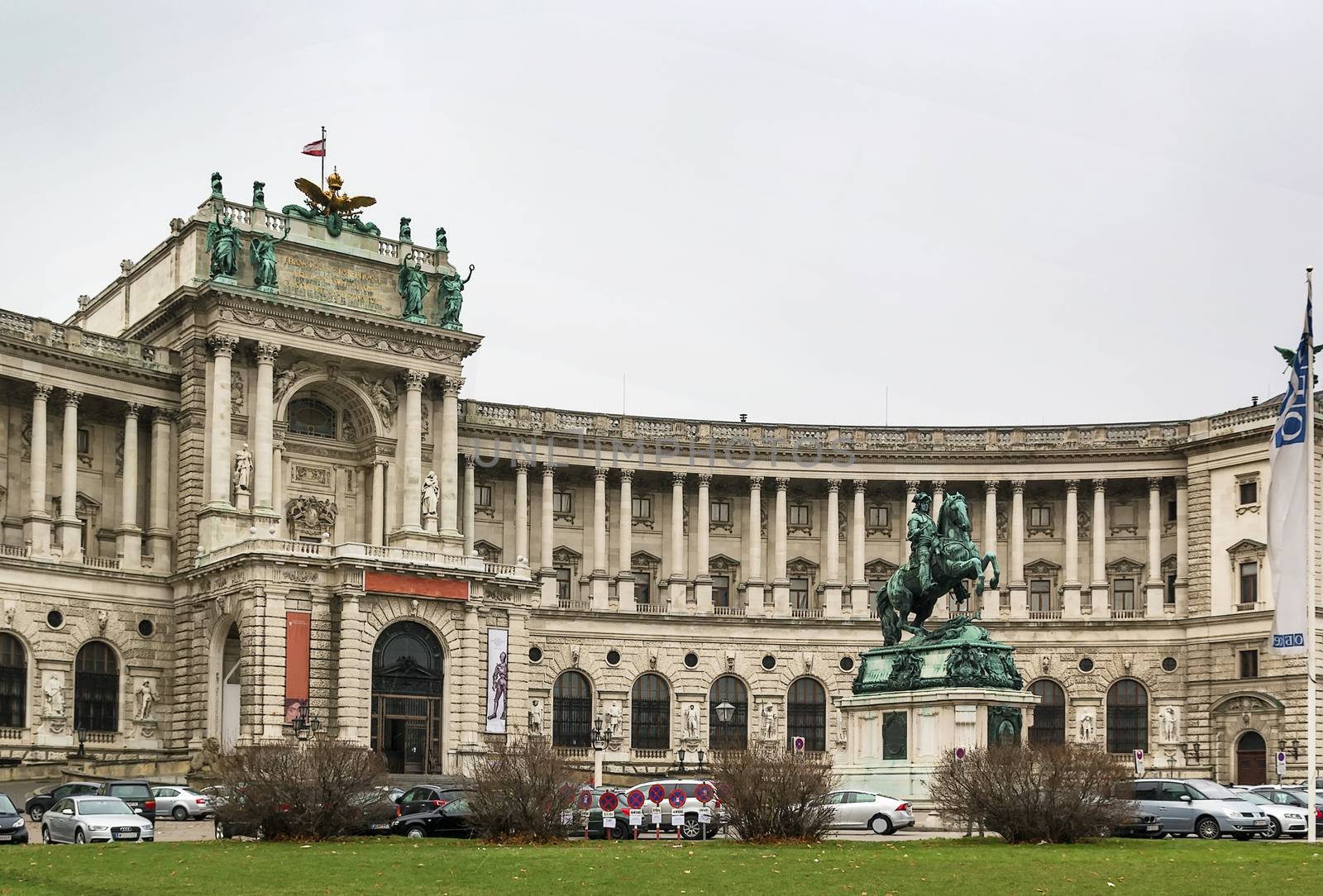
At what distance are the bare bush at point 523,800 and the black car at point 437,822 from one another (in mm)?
5190

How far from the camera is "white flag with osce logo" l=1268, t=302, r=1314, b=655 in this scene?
47.1 meters

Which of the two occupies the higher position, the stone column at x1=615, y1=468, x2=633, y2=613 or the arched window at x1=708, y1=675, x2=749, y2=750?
the stone column at x1=615, y1=468, x2=633, y2=613

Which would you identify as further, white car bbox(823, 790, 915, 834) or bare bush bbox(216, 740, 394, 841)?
white car bbox(823, 790, 915, 834)

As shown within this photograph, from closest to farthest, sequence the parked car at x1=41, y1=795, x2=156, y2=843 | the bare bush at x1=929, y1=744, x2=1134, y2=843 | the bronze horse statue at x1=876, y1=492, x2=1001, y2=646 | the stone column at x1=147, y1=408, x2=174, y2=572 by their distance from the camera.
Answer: the bare bush at x1=929, y1=744, x2=1134, y2=843
the parked car at x1=41, y1=795, x2=156, y2=843
the bronze horse statue at x1=876, y1=492, x2=1001, y2=646
the stone column at x1=147, y1=408, x2=174, y2=572

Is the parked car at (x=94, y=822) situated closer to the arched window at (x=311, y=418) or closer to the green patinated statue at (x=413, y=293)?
the arched window at (x=311, y=418)

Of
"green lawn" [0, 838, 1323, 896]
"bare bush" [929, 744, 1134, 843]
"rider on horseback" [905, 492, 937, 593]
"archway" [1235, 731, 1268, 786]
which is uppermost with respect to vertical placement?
"rider on horseback" [905, 492, 937, 593]

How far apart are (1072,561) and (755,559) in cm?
1660

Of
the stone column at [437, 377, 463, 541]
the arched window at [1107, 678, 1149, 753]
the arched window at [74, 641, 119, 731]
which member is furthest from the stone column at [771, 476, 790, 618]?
the arched window at [74, 641, 119, 731]

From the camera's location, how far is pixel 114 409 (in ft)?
267

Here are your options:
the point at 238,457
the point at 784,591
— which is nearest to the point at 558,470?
the point at 784,591

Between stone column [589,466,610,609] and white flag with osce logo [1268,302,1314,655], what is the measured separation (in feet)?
161

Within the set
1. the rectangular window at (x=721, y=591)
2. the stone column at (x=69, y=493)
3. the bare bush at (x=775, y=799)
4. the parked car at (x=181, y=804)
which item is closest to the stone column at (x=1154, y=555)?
the rectangular window at (x=721, y=591)

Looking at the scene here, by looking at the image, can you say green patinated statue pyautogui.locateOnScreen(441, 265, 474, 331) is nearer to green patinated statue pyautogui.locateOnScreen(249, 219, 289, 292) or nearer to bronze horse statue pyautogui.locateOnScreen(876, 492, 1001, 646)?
green patinated statue pyautogui.locateOnScreen(249, 219, 289, 292)

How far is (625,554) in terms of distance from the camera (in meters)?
94.7
